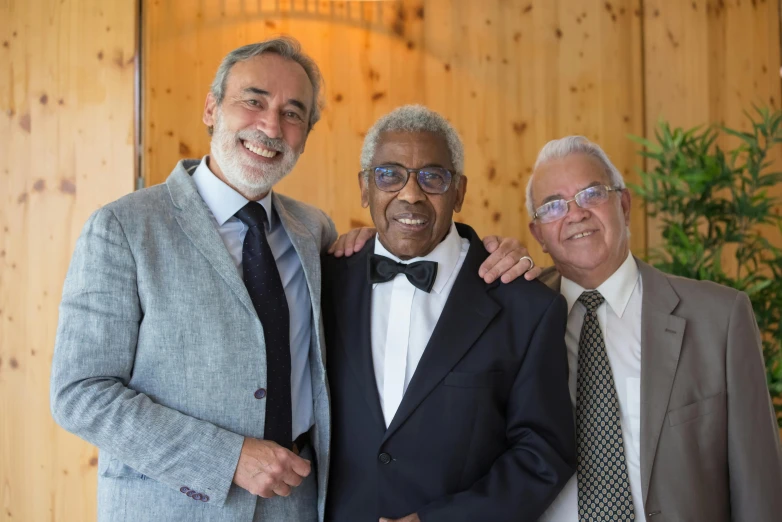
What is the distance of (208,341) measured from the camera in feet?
6.42

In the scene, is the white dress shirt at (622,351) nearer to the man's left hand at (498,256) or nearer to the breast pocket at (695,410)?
the breast pocket at (695,410)

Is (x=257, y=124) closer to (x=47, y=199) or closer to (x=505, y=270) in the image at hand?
(x=505, y=270)

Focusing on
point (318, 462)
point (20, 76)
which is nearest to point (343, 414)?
point (318, 462)

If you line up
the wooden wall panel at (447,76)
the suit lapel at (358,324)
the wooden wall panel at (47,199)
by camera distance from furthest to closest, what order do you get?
the wooden wall panel at (447,76), the wooden wall panel at (47,199), the suit lapel at (358,324)

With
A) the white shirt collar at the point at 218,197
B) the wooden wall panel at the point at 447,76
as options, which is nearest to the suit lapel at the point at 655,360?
the white shirt collar at the point at 218,197

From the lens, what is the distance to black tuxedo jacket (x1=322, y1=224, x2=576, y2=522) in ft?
6.54

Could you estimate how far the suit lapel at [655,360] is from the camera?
2.14 m

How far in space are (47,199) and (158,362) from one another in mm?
1749

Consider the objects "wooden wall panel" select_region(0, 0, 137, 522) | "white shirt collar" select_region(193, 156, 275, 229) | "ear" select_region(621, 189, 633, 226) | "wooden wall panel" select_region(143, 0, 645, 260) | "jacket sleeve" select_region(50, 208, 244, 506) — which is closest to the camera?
"jacket sleeve" select_region(50, 208, 244, 506)

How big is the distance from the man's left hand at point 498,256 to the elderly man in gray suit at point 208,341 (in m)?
0.01

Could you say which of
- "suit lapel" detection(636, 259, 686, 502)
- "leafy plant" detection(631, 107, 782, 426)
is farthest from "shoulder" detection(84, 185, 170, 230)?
"leafy plant" detection(631, 107, 782, 426)

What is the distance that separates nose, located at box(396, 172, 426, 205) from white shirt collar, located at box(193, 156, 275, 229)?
1.50 feet

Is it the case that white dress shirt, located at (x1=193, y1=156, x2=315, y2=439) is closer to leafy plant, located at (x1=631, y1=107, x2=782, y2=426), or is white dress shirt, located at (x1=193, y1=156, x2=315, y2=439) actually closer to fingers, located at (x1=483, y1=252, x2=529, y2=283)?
fingers, located at (x1=483, y1=252, x2=529, y2=283)

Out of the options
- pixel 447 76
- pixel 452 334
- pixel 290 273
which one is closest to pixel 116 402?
pixel 290 273
